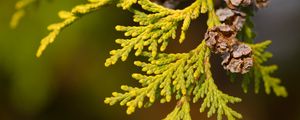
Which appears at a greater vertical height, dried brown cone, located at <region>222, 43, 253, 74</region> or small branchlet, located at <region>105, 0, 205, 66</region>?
small branchlet, located at <region>105, 0, 205, 66</region>

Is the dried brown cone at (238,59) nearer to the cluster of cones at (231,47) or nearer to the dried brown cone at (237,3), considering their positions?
the cluster of cones at (231,47)

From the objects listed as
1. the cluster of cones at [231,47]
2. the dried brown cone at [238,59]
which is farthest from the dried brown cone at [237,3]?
the dried brown cone at [238,59]


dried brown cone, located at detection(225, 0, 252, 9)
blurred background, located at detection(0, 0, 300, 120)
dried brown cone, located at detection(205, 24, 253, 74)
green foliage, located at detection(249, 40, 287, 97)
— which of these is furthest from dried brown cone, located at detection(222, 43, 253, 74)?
blurred background, located at detection(0, 0, 300, 120)

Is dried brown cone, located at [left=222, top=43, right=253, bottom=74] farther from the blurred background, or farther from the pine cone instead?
the blurred background

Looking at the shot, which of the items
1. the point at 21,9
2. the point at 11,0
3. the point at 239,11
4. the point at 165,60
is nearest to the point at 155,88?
the point at 165,60

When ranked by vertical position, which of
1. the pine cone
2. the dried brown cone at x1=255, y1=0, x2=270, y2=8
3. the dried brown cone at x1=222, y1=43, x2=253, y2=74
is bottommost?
the dried brown cone at x1=222, y1=43, x2=253, y2=74

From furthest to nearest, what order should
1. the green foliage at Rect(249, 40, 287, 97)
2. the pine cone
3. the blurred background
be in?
the blurred background → the green foliage at Rect(249, 40, 287, 97) → the pine cone

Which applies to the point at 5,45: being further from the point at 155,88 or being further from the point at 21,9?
the point at 155,88

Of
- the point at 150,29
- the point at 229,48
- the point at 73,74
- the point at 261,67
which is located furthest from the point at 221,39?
the point at 73,74
